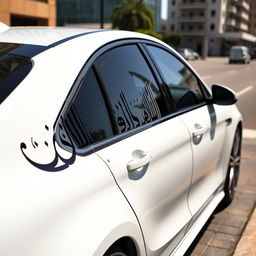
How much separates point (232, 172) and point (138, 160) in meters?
2.29

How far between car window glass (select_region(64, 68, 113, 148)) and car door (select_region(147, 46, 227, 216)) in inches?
30.7

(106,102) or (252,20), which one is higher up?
(106,102)

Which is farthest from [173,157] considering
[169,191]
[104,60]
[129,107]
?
[104,60]

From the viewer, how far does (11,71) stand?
5.83 feet

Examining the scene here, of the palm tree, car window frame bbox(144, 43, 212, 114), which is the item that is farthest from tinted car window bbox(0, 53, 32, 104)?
the palm tree

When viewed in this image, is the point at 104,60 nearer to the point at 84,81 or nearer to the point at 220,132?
the point at 84,81

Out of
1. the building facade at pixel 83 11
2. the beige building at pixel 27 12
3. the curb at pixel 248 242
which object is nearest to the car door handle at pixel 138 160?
the curb at pixel 248 242

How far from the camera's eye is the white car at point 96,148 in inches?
57.4

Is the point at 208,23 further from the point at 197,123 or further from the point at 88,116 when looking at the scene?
the point at 88,116

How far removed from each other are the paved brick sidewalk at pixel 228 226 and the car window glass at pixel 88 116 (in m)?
1.64

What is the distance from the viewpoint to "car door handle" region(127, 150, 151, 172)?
1.93 m

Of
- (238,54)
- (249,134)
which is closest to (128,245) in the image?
(249,134)

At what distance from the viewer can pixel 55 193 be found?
1.51m

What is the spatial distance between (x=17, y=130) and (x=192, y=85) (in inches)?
80.7
